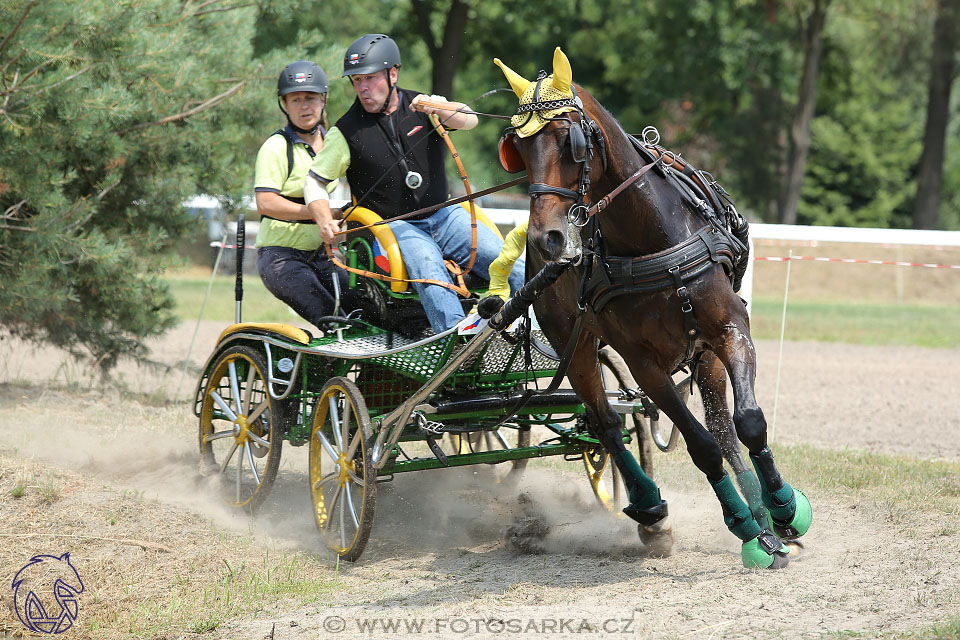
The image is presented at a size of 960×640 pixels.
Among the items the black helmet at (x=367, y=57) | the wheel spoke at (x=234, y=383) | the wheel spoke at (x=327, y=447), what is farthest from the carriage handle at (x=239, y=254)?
the black helmet at (x=367, y=57)

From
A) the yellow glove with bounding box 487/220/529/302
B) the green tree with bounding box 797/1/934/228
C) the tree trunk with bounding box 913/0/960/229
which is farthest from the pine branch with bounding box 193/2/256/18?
the green tree with bounding box 797/1/934/228

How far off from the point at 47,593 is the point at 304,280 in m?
2.17

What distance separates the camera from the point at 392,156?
5.32 m

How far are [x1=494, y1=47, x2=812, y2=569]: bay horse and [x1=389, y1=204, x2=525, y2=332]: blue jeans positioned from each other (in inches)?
25.9

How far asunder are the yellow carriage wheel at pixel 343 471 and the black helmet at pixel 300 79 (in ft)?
6.22

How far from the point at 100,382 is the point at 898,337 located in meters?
10.9

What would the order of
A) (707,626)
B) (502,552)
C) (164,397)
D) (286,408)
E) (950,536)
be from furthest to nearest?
(164,397) → (286,408) → (502,552) → (950,536) → (707,626)

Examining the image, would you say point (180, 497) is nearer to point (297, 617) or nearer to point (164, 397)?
point (297, 617)

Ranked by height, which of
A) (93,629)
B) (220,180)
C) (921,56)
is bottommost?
(93,629)

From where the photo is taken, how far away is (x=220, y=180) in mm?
8727

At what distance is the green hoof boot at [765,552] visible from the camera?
4.32 meters

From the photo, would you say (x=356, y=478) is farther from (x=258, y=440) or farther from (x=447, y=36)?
(x=447, y=36)

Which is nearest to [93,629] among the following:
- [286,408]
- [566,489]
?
[286,408]

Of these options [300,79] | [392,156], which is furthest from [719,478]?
[300,79]
